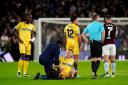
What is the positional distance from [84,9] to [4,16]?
514 centimetres

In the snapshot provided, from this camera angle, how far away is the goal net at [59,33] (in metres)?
35.0

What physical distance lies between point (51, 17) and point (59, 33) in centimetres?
423

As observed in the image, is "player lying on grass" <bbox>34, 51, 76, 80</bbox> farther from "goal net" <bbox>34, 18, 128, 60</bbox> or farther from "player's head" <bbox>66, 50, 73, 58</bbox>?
"goal net" <bbox>34, 18, 128, 60</bbox>

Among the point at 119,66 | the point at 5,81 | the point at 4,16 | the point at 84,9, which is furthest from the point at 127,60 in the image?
the point at 5,81

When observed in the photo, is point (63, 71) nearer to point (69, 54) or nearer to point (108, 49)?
point (69, 54)

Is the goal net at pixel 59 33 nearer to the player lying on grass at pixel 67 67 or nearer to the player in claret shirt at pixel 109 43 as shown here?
the player in claret shirt at pixel 109 43

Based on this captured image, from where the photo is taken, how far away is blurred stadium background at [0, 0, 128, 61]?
35.1 meters

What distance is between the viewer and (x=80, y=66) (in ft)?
99.9

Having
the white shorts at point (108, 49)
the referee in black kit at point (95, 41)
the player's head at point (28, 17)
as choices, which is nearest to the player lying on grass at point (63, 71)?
the referee in black kit at point (95, 41)

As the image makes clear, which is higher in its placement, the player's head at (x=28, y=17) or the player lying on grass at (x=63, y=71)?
the player's head at (x=28, y=17)

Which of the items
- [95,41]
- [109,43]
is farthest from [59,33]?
[95,41]

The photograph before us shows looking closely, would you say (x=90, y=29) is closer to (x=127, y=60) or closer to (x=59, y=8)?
(x=127, y=60)

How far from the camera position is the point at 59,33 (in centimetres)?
3566

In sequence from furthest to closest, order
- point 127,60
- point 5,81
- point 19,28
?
point 127,60 → point 19,28 → point 5,81
